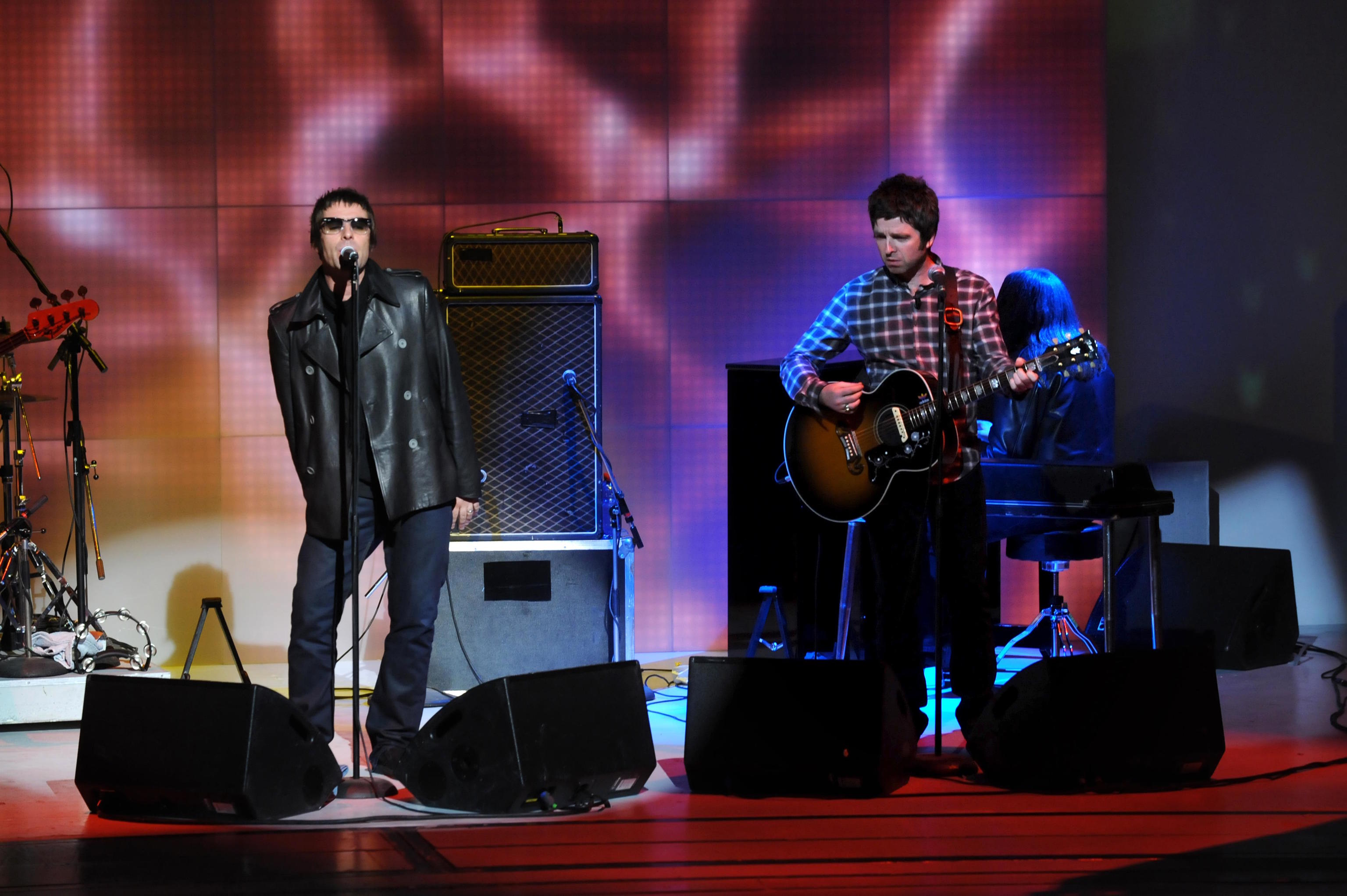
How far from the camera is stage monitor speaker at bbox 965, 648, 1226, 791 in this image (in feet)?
10.9

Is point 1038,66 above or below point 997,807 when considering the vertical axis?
above

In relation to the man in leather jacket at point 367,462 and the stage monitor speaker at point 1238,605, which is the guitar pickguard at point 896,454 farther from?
the stage monitor speaker at point 1238,605

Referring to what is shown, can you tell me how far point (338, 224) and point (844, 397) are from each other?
1606 millimetres

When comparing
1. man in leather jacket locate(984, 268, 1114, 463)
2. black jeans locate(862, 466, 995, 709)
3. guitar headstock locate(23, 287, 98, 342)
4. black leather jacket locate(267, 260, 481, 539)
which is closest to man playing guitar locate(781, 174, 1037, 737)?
black jeans locate(862, 466, 995, 709)

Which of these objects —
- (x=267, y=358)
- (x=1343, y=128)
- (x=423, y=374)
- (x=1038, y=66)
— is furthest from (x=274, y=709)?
(x=1343, y=128)

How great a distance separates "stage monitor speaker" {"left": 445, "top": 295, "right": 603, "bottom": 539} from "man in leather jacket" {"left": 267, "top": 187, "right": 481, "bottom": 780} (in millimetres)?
1245

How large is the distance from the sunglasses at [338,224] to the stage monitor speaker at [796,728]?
158 centimetres

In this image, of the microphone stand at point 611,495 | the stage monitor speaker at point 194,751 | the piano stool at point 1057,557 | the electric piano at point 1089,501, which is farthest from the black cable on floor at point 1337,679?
the stage monitor speaker at point 194,751

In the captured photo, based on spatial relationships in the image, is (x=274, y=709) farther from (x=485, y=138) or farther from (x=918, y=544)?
(x=485, y=138)

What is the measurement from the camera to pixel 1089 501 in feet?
14.0

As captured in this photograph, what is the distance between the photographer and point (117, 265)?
227 inches

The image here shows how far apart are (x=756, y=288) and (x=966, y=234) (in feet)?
3.29

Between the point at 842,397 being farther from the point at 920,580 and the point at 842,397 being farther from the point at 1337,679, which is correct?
the point at 1337,679

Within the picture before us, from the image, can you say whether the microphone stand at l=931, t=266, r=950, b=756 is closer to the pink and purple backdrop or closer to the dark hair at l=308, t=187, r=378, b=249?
the dark hair at l=308, t=187, r=378, b=249
